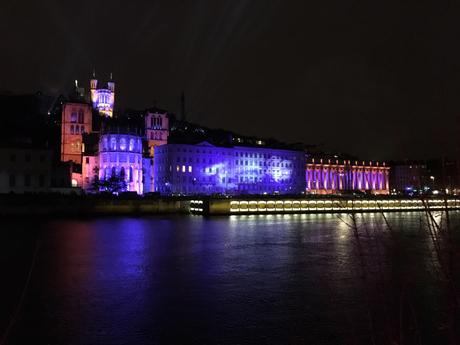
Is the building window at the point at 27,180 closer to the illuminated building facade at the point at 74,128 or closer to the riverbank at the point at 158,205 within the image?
the riverbank at the point at 158,205

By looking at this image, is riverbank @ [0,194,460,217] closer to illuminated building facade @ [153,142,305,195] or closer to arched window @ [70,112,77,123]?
illuminated building facade @ [153,142,305,195]

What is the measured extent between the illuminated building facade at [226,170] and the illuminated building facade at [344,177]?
17.2 feet

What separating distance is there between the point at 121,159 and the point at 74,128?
50.6 feet

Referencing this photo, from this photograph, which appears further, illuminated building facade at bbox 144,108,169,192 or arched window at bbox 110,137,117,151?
illuminated building facade at bbox 144,108,169,192

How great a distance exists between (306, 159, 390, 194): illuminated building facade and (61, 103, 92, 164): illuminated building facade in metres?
46.7

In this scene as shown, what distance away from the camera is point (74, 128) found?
3492 inches

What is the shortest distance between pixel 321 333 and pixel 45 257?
17.6 metres

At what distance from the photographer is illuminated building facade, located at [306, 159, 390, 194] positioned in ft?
358

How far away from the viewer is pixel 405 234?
1403 inches

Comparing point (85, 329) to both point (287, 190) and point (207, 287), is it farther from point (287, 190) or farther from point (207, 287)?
point (287, 190)

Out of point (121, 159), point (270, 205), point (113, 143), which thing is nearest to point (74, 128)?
point (113, 143)

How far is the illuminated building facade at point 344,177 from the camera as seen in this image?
10912cm

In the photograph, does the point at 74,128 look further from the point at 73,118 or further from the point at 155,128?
the point at 155,128

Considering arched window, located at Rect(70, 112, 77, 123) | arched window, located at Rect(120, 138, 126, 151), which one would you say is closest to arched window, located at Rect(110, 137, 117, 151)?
arched window, located at Rect(120, 138, 126, 151)
